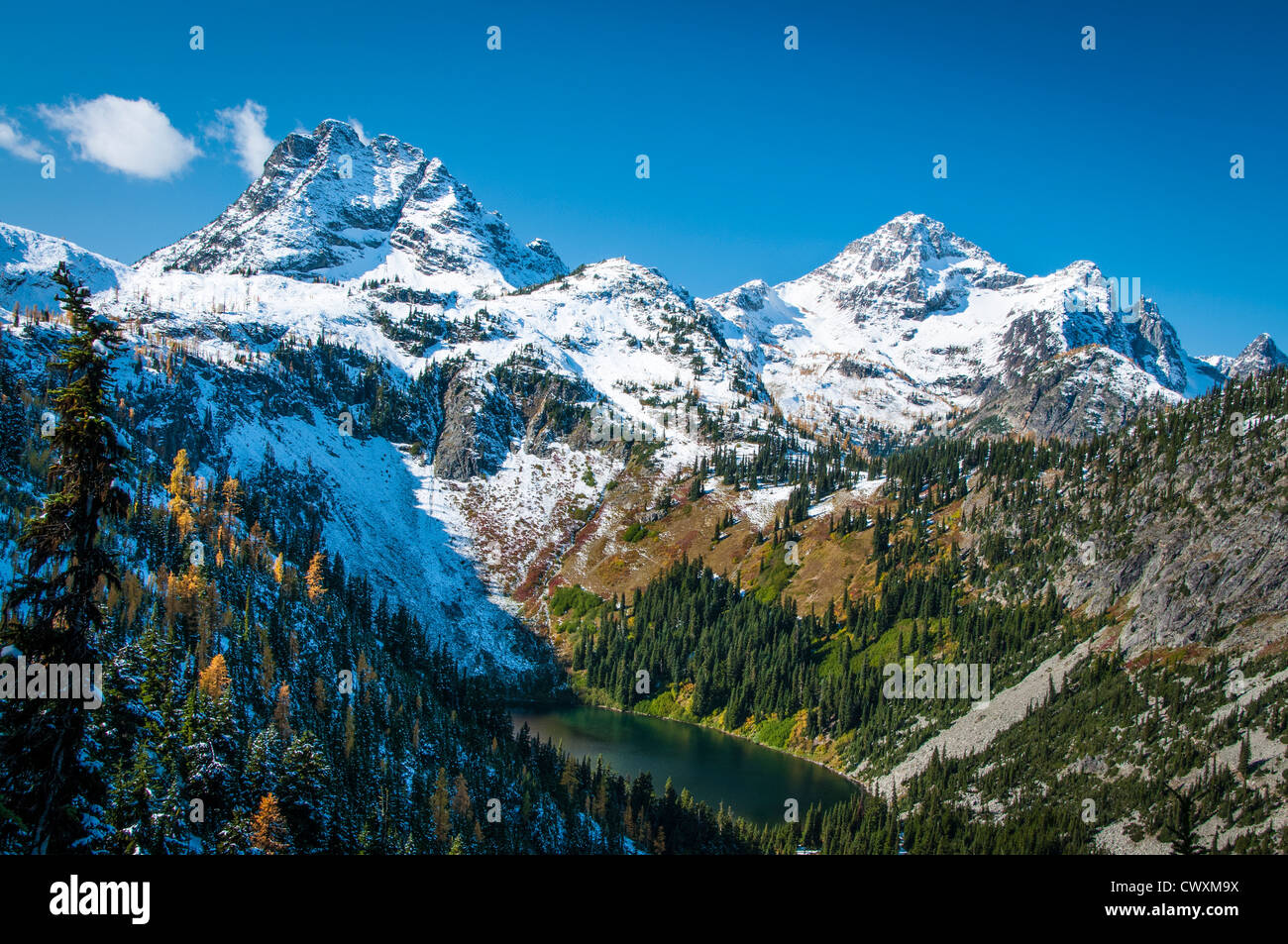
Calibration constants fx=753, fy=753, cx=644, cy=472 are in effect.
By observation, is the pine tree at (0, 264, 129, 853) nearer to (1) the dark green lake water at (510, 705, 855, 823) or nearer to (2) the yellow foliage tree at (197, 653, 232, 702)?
(2) the yellow foliage tree at (197, 653, 232, 702)

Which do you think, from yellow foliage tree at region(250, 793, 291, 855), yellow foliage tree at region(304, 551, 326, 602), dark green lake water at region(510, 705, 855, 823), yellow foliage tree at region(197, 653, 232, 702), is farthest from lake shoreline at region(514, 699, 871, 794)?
yellow foliage tree at region(197, 653, 232, 702)

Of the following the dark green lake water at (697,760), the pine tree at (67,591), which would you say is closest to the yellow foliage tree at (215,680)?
the pine tree at (67,591)

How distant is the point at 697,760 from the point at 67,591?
125976 millimetres

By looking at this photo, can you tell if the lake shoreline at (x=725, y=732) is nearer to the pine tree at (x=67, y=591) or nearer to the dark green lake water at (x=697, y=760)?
the dark green lake water at (x=697, y=760)

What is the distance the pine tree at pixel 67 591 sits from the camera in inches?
768

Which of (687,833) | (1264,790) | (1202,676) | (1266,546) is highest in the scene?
(1266,546)

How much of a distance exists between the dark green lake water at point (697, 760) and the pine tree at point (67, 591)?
99.8m

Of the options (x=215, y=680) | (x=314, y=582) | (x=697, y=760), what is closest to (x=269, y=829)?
(x=215, y=680)

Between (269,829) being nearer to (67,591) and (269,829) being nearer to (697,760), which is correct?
(67,591)

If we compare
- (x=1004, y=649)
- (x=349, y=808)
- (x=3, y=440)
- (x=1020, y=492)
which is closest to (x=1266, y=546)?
(x=1004, y=649)
